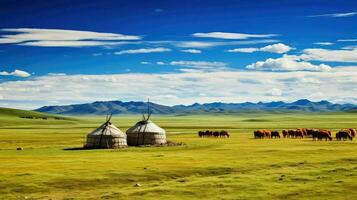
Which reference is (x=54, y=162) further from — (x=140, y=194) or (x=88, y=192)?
(x=140, y=194)

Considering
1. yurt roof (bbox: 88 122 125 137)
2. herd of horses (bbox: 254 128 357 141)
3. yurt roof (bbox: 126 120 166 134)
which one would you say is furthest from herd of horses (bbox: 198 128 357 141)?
yurt roof (bbox: 88 122 125 137)

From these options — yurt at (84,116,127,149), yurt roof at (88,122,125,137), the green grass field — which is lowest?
the green grass field

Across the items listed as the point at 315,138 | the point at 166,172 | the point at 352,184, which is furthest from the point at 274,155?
the point at 315,138

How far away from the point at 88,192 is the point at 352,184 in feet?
50.0

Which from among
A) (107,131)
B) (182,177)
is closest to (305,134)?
(107,131)

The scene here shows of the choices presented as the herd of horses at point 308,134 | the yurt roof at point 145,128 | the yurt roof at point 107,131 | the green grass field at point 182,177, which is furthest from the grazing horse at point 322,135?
the yurt roof at point 107,131

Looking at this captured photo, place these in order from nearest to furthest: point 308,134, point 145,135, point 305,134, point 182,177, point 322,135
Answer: point 182,177
point 145,135
point 322,135
point 305,134
point 308,134

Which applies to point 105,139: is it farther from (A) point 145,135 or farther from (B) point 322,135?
(B) point 322,135

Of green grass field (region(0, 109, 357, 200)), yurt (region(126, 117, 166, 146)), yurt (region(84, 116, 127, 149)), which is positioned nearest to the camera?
green grass field (region(0, 109, 357, 200))

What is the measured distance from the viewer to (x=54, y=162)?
43.0m

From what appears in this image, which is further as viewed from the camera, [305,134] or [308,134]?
[308,134]

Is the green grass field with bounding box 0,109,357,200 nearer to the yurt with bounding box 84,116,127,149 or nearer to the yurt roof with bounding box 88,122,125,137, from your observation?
the yurt with bounding box 84,116,127,149

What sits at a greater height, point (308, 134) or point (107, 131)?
point (107, 131)

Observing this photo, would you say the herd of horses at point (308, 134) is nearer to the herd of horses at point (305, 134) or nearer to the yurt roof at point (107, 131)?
the herd of horses at point (305, 134)
